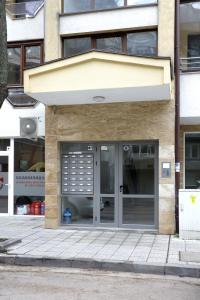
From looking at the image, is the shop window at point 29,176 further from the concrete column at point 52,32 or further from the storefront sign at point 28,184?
the concrete column at point 52,32

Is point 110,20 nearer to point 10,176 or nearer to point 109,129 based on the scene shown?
point 109,129

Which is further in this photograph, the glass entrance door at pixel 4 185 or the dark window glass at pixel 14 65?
the glass entrance door at pixel 4 185

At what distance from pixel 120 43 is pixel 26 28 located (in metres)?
3.90

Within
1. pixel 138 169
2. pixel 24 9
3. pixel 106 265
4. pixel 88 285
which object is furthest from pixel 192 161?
pixel 88 285

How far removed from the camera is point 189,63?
12.7 metres

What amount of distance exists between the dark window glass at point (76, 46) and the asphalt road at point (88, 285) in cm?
660

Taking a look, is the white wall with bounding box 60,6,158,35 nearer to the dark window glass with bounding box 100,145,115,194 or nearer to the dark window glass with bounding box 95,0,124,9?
the dark window glass with bounding box 95,0,124,9

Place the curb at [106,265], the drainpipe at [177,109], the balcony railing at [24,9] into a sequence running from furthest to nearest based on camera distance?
the balcony railing at [24,9]
the drainpipe at [177,109]
the curb at [106,265]

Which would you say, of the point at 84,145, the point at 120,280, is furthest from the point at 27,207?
the point at 120,280

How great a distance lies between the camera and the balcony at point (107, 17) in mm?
12047

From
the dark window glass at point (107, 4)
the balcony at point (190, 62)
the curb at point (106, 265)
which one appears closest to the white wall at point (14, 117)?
the dark window glass at point (107, 4)

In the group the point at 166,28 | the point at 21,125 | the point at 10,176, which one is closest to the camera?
the point at 166,28

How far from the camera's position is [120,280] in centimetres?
774

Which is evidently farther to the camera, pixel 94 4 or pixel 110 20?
pixel 94 4
